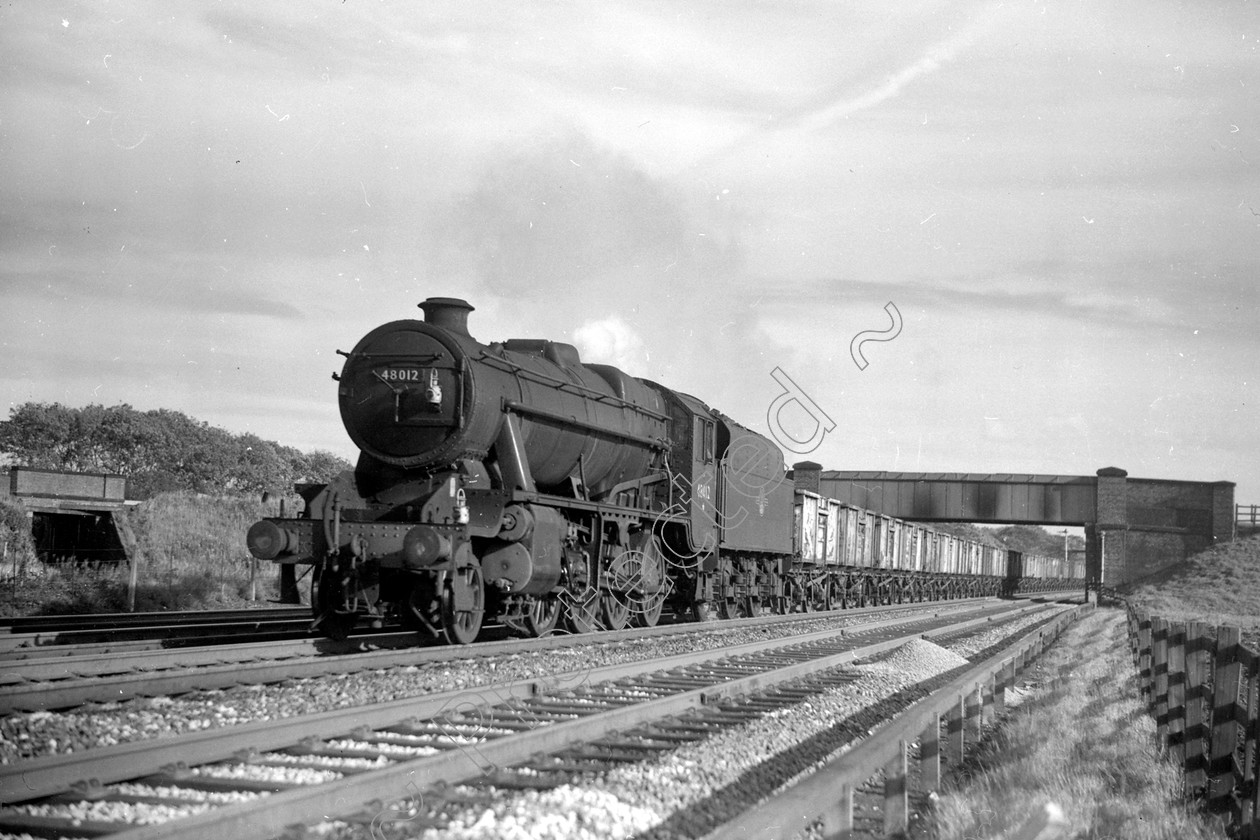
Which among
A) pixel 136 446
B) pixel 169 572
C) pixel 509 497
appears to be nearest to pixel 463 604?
pixel 509 497

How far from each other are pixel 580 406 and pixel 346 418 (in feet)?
10.5

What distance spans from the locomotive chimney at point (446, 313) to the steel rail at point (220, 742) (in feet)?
16.5

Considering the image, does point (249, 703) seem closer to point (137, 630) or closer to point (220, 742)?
point (220, 742)

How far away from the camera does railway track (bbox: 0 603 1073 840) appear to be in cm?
459

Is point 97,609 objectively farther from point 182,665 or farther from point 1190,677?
point 1190,677

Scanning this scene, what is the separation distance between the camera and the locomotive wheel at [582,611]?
559 inches

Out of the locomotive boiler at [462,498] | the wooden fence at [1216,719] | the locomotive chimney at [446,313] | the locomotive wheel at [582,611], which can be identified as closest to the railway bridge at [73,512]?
the locomotive wheel at [582,611]

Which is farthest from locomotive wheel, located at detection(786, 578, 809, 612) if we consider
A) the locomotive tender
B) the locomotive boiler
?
the locomotive boiler

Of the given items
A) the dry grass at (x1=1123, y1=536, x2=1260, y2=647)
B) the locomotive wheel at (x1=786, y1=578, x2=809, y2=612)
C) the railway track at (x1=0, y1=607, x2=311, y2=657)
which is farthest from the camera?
the dry grass at (x1=1123, y1=536, x2=1260, y2=647)

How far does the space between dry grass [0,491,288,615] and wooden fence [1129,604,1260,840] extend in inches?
649

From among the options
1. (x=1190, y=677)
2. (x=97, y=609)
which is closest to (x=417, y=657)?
(x=1190, y=677)

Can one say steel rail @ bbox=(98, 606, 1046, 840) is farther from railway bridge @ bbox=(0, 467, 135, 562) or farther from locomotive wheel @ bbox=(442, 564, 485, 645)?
railway bridge @ bbox=(0, 467, 135, 562)

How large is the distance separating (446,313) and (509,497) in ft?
7.59

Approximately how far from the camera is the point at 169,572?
2384cm
